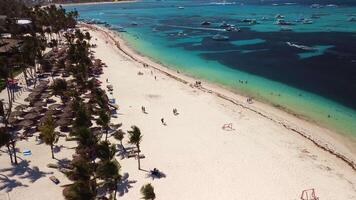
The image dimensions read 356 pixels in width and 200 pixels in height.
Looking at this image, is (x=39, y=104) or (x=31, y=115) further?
(x=39, y=104)

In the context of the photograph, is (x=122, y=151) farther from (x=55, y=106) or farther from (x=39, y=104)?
(x=39, y=104)

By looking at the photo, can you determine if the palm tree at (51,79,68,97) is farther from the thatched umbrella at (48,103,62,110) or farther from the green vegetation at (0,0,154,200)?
the thatched umbrella at (48,103,62,110)

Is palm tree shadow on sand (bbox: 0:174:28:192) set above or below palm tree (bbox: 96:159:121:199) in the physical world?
below

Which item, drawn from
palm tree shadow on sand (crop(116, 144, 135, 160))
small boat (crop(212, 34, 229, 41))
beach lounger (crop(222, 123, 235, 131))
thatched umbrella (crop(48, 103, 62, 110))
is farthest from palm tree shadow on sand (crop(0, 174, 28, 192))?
small boat (crop(212, 34, 229, 41))

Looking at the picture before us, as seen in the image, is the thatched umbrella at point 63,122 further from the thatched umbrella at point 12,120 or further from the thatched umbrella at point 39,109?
the thatched umbrella at point 12,120

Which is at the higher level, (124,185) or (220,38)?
(220,38)

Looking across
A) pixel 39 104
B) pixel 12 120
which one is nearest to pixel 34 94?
pixel 39 104

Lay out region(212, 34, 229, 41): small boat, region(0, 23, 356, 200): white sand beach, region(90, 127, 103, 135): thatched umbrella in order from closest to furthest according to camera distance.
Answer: region(0, 23, 356, 200): white sand beach, region(90, 127, 103, 135): thatched umbrella, region(212, 34, 229, 41): small boat

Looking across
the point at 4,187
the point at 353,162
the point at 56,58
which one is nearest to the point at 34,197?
the point at 4,187
